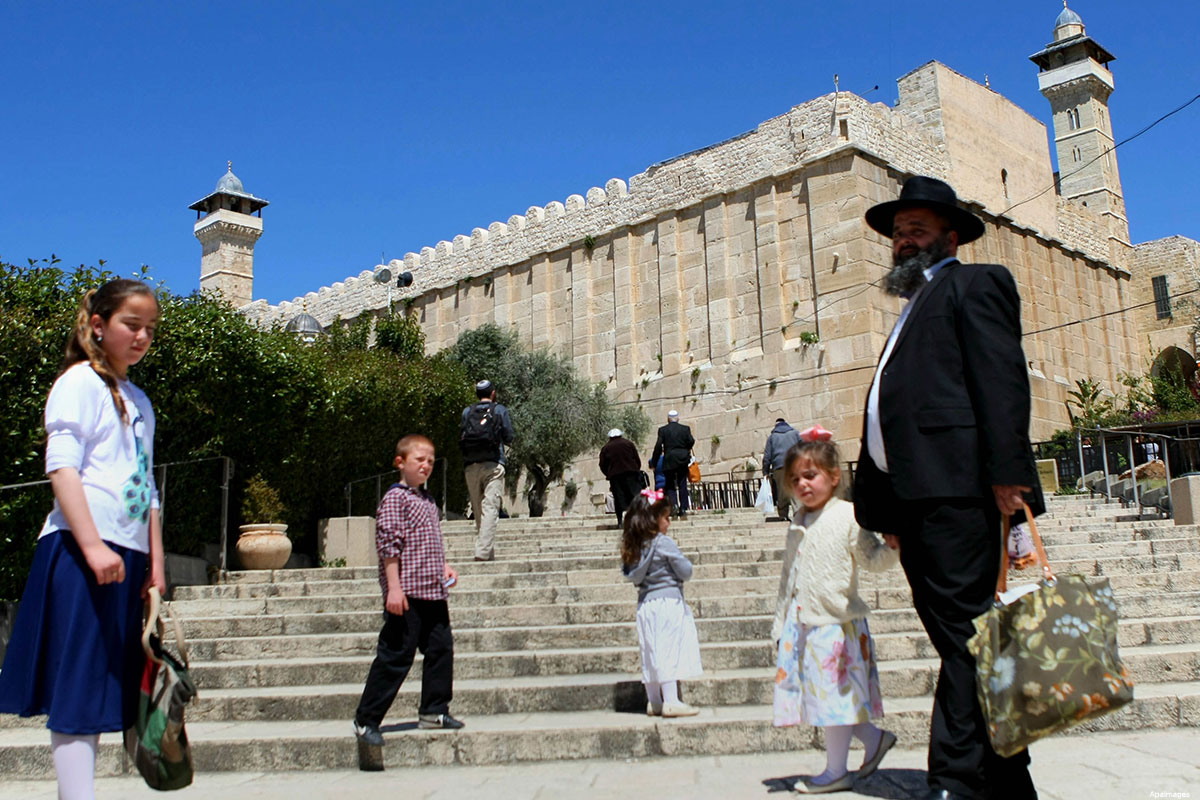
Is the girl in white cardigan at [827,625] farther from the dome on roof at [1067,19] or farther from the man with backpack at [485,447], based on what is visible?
the dome on roof at [1067,19]

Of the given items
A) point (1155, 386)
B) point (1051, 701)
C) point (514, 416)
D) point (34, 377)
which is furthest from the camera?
point (1155, 386)

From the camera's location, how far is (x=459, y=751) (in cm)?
448

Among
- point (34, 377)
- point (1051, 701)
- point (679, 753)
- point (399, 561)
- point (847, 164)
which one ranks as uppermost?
point (847, 164)

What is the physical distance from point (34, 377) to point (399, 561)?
4288mm

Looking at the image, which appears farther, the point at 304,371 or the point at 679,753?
the point at 304,371

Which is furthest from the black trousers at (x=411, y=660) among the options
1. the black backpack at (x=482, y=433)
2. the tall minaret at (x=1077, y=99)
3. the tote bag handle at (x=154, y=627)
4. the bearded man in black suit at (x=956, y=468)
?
the tall minaret at (x=1077, y=99)

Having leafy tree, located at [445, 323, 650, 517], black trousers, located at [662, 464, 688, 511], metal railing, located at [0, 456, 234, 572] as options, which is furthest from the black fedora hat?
leafy tree, located at [445, 323, 650, 517]

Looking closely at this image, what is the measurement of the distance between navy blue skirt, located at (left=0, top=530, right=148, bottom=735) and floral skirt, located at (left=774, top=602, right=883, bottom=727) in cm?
227

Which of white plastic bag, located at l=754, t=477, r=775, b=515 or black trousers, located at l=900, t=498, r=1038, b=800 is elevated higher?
white plastic bag, located at l=754, t=477, r=775, b=515

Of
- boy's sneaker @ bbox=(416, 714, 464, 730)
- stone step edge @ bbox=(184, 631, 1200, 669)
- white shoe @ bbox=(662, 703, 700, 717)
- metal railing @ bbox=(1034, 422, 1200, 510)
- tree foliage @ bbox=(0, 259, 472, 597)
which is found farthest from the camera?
metal railing @ bbox=(1034, 422, 1200, 510)

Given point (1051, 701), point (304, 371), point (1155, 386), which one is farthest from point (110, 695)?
point (1155, 386)

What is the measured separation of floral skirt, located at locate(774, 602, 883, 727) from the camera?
3.55m

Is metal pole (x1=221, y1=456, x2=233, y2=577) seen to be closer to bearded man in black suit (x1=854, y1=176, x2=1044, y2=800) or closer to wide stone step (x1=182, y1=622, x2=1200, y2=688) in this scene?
wide stone step (x1=182, y1=622, x2=1200, y2=688)

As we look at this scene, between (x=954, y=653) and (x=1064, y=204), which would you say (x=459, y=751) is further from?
(x=1064, y=204)
